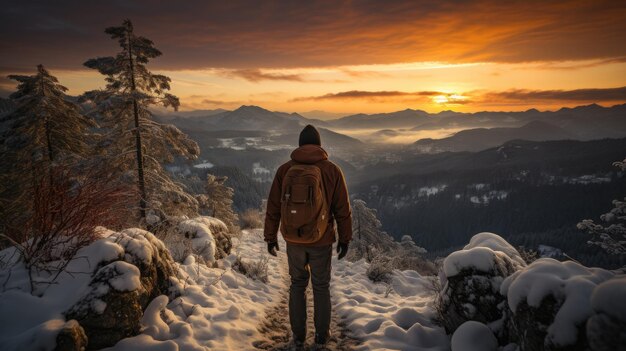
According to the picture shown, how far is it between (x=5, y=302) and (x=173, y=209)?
8.49 metres

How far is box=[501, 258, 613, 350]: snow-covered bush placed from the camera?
2.54 metres

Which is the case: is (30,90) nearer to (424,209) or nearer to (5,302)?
(5,302)

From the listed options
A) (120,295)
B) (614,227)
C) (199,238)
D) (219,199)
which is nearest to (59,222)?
(120,295)

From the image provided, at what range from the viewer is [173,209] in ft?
37.0

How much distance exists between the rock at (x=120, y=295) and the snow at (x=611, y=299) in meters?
4.59

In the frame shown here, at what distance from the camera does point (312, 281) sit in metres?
4.09

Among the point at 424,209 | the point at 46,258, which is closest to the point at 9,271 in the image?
the point at 46,258

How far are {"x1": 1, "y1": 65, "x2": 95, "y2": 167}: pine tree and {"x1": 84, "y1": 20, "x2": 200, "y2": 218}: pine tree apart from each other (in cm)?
486

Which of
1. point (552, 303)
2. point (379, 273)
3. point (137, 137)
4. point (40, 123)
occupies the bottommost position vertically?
point (379, 273)

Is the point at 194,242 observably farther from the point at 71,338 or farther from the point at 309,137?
the point at 309,137

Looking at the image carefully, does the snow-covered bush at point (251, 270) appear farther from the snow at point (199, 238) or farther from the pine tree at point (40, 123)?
the pine tree at point (40, 123)

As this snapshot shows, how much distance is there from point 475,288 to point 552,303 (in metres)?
1.34

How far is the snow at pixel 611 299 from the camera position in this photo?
2.24 metres

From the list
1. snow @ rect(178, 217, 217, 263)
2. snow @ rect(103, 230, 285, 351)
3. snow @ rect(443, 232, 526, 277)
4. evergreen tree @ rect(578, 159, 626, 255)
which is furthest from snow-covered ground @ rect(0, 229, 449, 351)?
evergreen tree @ rect(578, 159, 626, 255)
